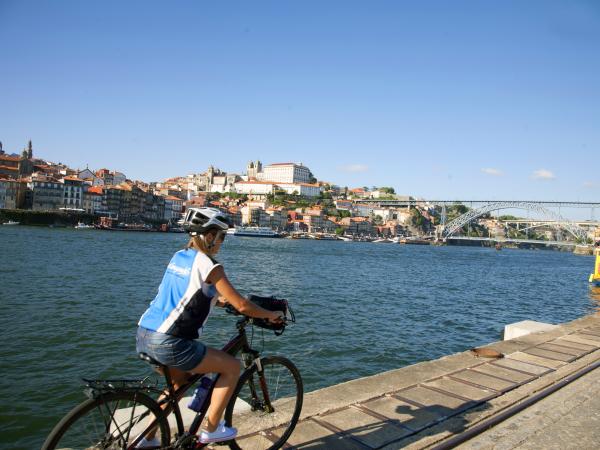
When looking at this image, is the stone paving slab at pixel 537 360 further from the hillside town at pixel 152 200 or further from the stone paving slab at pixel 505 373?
the hillside town at pixel 152 200

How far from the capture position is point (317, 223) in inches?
6609

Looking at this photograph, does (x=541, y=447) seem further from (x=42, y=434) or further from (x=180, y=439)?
(x=42, y=434)

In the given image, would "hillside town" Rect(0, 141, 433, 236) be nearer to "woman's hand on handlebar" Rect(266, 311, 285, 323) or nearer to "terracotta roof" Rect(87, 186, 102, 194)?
"terracotta roof" Rect(87, 186, 102, 194)

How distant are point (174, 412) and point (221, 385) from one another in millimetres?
357

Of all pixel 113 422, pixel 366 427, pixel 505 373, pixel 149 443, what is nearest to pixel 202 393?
pixel 149 443

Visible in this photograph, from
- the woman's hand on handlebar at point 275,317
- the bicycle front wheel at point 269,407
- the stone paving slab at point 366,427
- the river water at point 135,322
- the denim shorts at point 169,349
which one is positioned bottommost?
the river water at point 135,322

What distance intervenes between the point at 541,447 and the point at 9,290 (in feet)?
68.6

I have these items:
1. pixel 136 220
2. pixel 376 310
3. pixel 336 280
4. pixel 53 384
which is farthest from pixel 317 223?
pixel 53 384

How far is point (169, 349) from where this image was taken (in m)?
3.04

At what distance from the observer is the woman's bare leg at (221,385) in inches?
129

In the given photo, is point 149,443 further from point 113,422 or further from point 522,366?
point 522,366

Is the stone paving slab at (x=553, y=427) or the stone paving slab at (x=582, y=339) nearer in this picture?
the stone paving slab at (x=553, y=427)

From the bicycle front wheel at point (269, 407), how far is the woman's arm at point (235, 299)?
0.50m

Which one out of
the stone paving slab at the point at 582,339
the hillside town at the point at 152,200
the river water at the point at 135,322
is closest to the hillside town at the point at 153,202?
the hillside town at the point at 152,200
